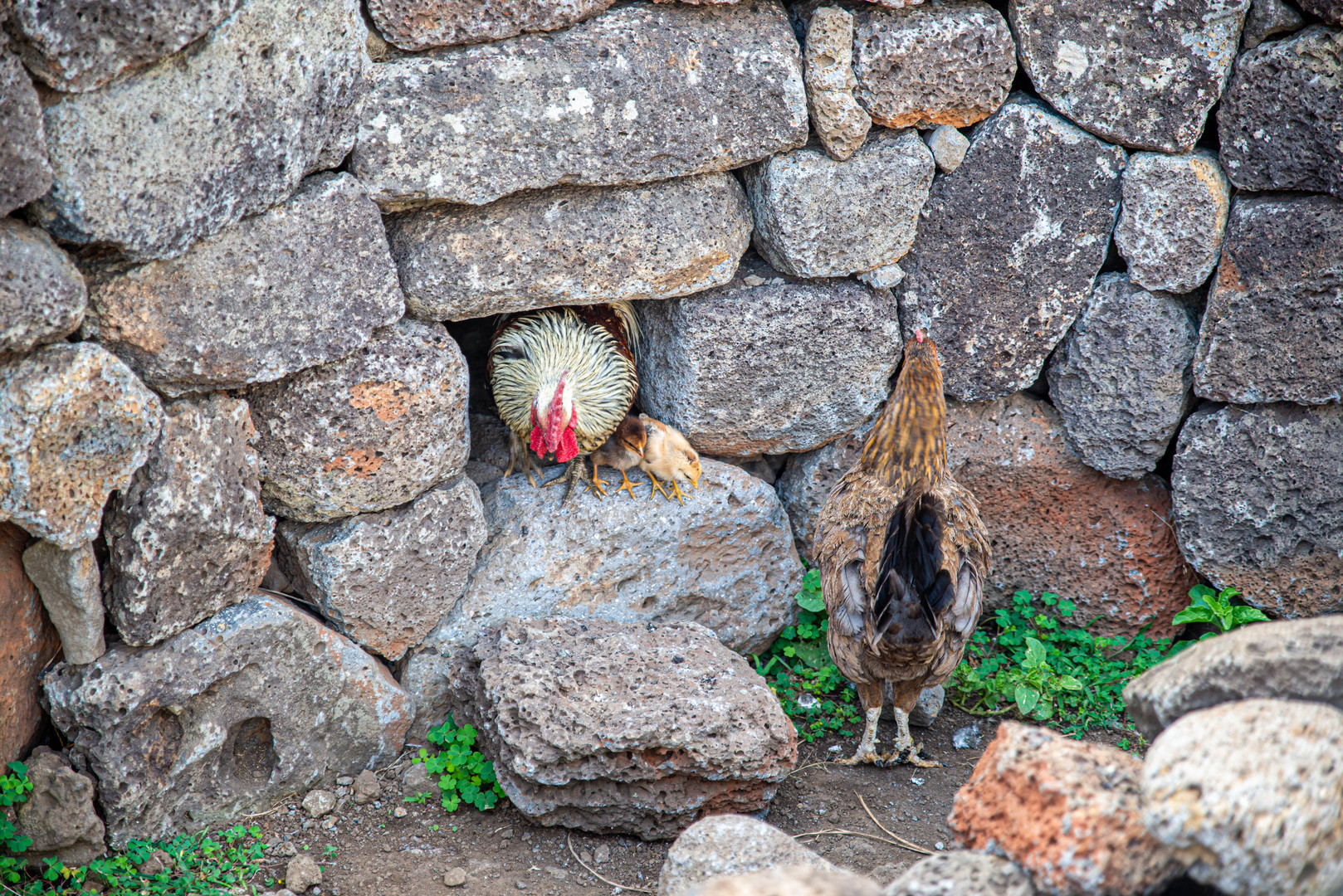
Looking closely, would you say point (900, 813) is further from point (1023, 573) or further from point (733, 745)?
point (1023, 573)

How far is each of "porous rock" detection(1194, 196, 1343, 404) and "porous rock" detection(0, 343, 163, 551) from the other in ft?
12.8

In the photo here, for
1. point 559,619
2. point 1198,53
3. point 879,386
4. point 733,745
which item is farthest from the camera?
point 879,386

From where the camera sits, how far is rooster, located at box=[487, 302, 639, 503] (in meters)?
3.83

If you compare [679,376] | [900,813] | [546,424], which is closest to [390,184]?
[546,424]

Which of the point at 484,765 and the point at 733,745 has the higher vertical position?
the point at 733,745

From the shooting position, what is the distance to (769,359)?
393 cm

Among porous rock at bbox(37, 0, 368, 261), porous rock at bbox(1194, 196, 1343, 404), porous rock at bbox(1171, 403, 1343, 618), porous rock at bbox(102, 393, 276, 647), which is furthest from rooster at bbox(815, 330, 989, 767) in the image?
porous rock at bbox(37, 0, 368, 261)

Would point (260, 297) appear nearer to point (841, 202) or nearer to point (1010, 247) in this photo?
point (841, 202)

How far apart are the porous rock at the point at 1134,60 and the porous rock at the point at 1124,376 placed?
63cm

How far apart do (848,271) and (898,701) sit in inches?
68.8

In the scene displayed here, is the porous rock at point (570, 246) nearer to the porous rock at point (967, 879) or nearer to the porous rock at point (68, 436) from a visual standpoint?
the porous rock at point (68, 436)

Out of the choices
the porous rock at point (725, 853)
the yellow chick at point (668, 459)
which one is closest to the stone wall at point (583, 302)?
the yellow chick at point (668, 459)

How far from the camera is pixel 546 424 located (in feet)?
12.0

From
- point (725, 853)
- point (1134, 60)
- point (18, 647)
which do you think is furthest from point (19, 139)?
point (1134, 60)
